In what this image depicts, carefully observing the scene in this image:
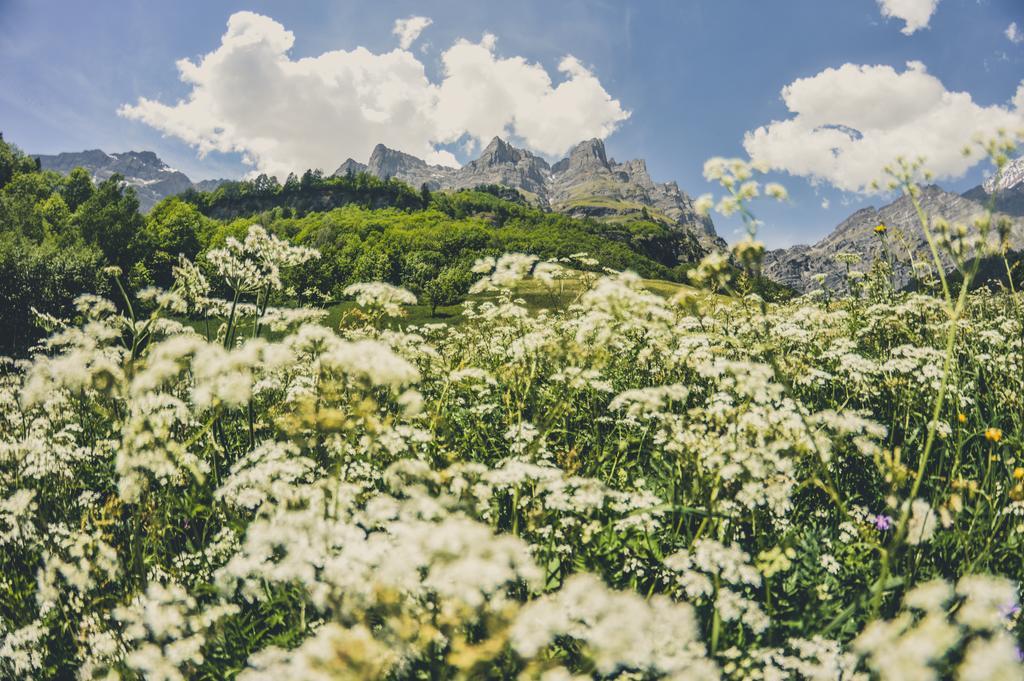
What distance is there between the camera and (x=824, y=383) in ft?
21.5

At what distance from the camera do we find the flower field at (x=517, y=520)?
2.28 m

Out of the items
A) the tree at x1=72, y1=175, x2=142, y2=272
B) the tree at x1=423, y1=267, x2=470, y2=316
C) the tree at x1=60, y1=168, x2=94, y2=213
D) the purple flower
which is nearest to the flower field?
the purple flower

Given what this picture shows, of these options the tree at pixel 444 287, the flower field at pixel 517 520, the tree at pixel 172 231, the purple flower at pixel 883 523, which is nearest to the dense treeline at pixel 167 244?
the tree at pixel 444 287

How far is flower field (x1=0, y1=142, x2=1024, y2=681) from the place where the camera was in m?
2.28

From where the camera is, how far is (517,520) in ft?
14.4

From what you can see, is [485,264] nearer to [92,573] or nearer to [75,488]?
[92,573]

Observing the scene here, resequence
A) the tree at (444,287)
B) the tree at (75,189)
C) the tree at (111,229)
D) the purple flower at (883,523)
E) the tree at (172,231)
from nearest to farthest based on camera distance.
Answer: the purple flower at (883,523) → the tree at (444,287) → the tree at (111,229) → the tree at (172,231) → the tree at (75,189)

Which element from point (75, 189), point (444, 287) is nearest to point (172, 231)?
point (75, 189)

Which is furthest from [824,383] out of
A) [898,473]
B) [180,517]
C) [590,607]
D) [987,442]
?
[180,517]

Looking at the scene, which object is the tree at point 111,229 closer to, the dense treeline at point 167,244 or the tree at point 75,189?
the dense treeline at point 167,244

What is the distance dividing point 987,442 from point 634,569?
4.73 meters

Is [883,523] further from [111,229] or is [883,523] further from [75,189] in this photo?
[75,189]

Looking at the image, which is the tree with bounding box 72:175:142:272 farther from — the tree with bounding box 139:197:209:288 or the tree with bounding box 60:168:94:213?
the tree with bounding box 60:168:94:213

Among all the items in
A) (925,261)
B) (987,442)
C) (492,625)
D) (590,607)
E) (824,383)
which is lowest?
(492,625)
